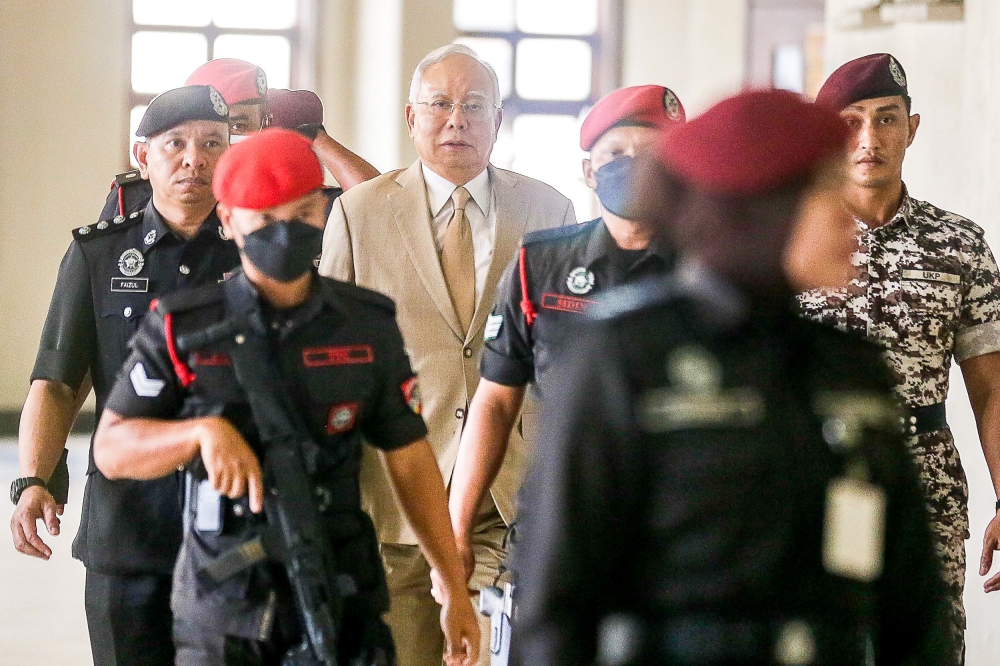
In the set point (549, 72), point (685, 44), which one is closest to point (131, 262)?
point (685, 44)

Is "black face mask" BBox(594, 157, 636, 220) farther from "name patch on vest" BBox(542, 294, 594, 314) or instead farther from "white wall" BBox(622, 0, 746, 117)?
"white wall" BBox(622, 0, 746, 117)

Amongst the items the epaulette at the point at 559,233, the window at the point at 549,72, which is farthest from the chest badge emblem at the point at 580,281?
the window at the point at 549,72

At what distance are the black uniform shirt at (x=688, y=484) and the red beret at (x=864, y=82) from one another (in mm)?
2004

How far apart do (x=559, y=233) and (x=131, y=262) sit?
965mm

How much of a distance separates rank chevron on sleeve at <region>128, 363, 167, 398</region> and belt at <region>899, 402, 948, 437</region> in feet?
5.87

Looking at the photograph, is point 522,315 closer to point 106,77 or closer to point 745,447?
point 745,447

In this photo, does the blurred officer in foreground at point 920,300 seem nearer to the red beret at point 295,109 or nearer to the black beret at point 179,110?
the black beret at point 179,110

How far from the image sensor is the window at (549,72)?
11.7 metres

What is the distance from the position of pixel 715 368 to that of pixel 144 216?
6.58ft

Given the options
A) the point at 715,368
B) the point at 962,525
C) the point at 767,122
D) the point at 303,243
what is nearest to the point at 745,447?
the point at 715,368

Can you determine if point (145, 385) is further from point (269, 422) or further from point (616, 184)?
point (616, 184)

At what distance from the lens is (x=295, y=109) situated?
5.16m

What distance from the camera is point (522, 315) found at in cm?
311

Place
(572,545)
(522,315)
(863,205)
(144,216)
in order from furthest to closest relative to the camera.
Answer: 1. (863,205)
2. (144,216)
3. (522,315)
4. (572,545)
